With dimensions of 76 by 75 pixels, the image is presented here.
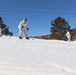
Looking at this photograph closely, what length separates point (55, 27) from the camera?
2749 inches

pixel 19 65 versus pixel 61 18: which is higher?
pixel 61 18

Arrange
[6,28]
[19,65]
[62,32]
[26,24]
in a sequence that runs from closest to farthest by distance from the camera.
Result: [19,65] → [26,24] → [62,32] → [6,28]

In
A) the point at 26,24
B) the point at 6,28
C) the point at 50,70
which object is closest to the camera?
the point at 50,70

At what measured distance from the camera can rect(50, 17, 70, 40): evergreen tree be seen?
Result: 66.9 meters

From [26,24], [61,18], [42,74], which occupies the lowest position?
[42,74]

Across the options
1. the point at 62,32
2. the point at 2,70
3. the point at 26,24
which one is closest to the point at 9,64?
the point at 2,70

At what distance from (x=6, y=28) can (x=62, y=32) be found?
51.1ft

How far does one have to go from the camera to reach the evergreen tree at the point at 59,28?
6694 cm

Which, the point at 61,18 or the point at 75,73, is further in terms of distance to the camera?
the point at 61,18

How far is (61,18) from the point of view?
70.1m

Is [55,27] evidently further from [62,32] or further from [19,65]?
[19,65]

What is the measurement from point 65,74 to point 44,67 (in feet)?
2.03

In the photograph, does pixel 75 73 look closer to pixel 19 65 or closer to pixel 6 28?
pixel 19 65

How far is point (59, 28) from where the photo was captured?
226 feet
